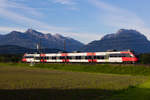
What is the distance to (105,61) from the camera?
65.9 m

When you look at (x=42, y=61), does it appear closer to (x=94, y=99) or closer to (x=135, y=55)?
(x=135, y=55)

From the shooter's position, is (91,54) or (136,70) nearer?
(136,70)

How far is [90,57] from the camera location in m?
69.8

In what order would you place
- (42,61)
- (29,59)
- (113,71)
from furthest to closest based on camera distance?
1. (29,59)
2. (42,61)
3. (113,71)

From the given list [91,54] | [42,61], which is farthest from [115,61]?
[42,61]

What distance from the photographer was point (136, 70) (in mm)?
51344

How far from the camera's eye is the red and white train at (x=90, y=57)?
6158cm

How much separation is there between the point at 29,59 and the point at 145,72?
5610cm

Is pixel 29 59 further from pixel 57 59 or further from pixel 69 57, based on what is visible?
pixel 69 57

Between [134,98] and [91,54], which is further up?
[91,54]

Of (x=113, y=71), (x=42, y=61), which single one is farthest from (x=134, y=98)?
(x=42, y=61)

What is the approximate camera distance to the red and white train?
2424 inches

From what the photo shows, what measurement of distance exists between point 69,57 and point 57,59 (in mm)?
5843

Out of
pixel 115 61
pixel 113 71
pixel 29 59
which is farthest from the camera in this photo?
pixel 29 59
